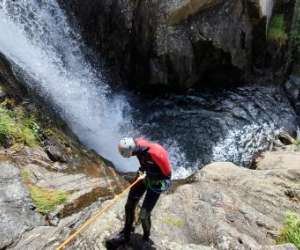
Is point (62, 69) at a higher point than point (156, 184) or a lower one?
higher

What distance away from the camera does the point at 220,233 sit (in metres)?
7.15

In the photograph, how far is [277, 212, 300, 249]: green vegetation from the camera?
724cm

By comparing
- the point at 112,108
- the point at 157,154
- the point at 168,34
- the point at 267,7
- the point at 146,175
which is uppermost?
the point at 267,7

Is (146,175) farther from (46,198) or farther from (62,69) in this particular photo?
(62,69)

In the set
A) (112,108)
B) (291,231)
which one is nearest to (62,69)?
(112,108)

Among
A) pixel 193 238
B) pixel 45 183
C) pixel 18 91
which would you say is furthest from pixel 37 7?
pixel 193 238

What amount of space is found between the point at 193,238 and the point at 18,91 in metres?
5.28

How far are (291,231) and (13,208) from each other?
4439 mm

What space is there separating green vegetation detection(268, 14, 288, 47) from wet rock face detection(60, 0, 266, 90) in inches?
59.2

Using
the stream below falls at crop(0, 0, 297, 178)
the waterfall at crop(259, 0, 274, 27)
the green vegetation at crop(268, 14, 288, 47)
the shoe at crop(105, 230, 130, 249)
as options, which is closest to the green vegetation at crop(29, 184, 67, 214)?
the shoe at crop(105, 230, 130, 249)

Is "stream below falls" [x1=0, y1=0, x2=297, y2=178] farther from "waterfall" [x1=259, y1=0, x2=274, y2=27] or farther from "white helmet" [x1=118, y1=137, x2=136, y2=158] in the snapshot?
"white helmet" [x1=118, y1=137, x2=136, y2=158]

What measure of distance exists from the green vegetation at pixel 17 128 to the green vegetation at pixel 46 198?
130 centimetres

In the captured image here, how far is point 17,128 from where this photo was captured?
9.25 metres

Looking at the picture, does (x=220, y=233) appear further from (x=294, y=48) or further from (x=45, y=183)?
(x=294, y=48)
